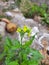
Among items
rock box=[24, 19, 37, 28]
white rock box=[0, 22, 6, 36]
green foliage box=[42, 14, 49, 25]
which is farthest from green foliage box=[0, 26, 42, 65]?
green foliage box=[42, 14, 49, 25]

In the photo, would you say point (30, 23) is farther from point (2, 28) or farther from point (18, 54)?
point (18, 54)

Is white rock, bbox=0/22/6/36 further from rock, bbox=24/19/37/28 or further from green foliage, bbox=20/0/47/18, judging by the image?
green foliage, bbox=20/0/47/18

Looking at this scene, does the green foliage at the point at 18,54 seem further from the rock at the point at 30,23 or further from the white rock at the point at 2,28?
the rock at the point at 30,23

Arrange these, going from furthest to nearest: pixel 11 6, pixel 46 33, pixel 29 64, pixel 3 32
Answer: pixel 11 6
pixel 46 33
pixel 3 32
pixel 29 64

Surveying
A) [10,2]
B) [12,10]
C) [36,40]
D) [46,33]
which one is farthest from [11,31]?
[10,2]

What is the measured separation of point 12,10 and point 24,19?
18.3 inches

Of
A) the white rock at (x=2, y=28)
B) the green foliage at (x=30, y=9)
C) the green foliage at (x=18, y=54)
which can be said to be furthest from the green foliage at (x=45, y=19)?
the green foliage at (x=18, y=54)

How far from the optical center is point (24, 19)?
5.59 meters

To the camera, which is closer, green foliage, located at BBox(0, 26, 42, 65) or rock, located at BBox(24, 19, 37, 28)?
green foliage, located at BBox(0, 26, 42, 65)

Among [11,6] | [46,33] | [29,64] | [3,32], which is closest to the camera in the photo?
[29,64]

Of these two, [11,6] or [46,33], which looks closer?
[46,33]

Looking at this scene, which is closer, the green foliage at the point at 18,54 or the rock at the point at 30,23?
the green foliage at the point at 18,54

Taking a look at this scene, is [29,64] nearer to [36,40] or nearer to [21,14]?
[36,40]

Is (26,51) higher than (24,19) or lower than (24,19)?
higher
